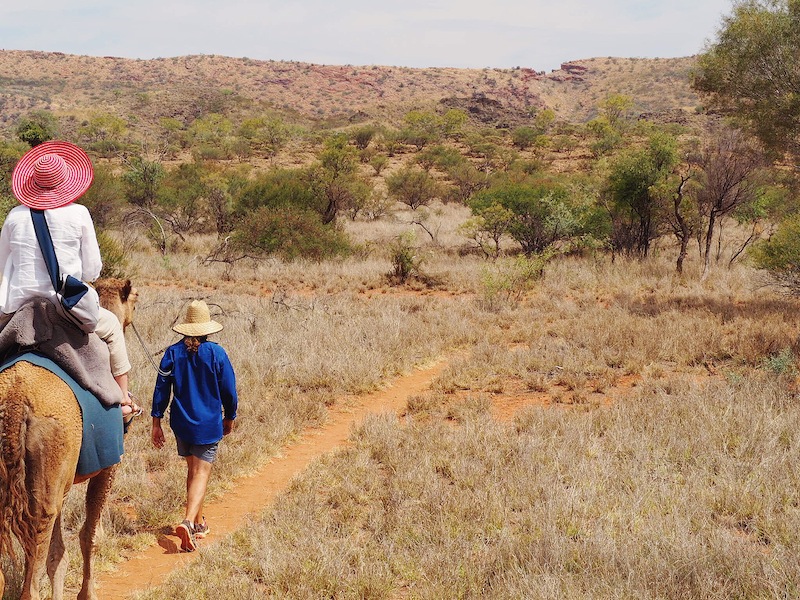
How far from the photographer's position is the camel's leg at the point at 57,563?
11.1 ft

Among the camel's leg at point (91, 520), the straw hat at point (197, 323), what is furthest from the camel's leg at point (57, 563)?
the straw hat at point (197, 323)

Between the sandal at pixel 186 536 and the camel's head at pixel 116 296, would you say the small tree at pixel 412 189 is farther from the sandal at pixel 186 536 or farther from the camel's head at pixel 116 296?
the camel's head at pixel 116 296

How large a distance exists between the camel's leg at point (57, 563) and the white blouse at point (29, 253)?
1.46 m

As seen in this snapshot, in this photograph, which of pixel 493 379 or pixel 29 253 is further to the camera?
pixel 493 379

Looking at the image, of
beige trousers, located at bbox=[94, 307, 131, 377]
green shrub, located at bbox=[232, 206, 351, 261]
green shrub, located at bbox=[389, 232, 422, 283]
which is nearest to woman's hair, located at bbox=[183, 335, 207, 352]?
beige trousers, located at bbox=[94, 307, 131, 377]

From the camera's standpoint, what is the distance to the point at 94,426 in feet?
10.3

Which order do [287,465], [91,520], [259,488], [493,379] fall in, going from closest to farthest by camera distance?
[91,520]
[259,488]
[287,465]
[493,379]

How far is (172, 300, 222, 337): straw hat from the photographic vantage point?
4352mm

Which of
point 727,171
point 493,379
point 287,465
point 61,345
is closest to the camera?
point 61,345

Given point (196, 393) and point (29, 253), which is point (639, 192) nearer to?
point (196, 393)

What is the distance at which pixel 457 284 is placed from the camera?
14797 millimetres

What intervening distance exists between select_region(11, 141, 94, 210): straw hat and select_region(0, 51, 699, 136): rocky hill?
7143 centimetres

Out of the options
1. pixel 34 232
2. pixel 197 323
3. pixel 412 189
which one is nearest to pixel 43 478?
pixel 34 232

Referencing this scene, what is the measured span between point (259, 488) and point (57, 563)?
2.06m
